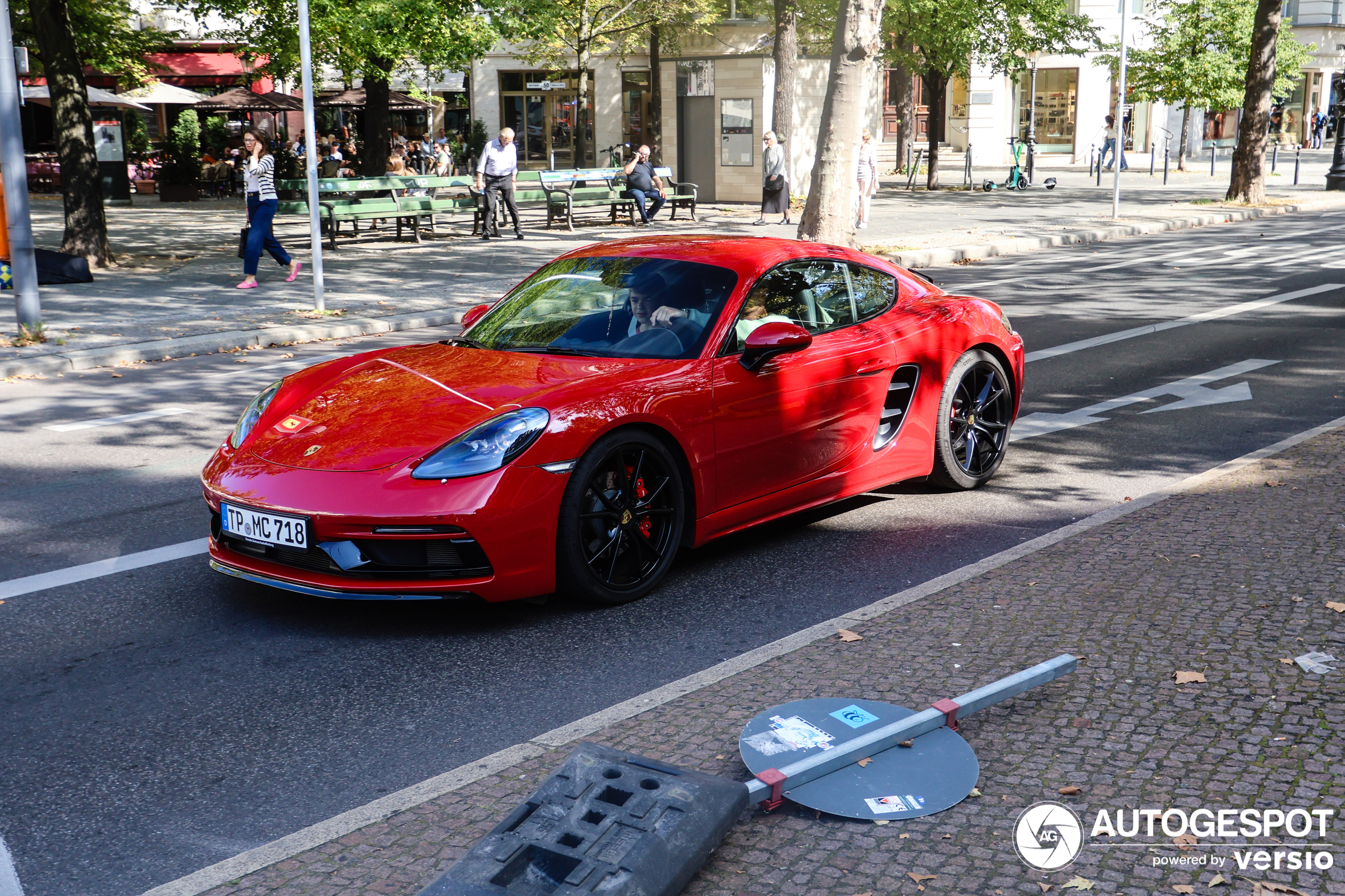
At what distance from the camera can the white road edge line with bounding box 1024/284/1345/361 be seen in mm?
11344

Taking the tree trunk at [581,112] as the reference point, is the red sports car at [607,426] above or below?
below

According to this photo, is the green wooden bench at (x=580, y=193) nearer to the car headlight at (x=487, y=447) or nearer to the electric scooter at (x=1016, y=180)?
the electric scooter at (x=1016, y=180)

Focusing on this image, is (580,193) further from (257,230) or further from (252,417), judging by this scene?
(252,417)

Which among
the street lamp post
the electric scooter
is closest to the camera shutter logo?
the electric scooter

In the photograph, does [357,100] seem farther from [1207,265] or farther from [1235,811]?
[1235,811]

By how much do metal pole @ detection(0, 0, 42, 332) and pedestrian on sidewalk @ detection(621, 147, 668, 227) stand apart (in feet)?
41.3

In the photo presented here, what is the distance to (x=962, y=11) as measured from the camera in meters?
30.8

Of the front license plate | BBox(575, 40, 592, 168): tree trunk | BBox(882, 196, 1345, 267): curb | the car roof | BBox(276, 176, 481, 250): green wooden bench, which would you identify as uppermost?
BBox(575, 40, 592, 168): tree trunk

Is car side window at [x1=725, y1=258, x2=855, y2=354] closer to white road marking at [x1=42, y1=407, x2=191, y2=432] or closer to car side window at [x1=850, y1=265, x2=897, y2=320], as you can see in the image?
car side window at [x1=850, y1=265, x2=897, y2=320]

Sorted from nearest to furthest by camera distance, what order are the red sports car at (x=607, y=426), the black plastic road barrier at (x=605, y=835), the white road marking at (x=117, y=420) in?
the black plastic road barrier at (x=605, y=835), the red sports car at (x=607, y=426), the white road marking at (x=117, y=420)

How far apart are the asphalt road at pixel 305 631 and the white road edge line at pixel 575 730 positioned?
0.30ft

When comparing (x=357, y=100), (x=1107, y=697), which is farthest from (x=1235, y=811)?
(x=357, y=100)

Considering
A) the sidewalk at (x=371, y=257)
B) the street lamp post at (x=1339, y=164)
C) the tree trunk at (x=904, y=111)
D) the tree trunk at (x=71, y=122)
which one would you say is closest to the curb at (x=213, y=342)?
the sidewalk at (x=371, y=257)

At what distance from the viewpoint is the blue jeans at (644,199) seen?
78.0ft
